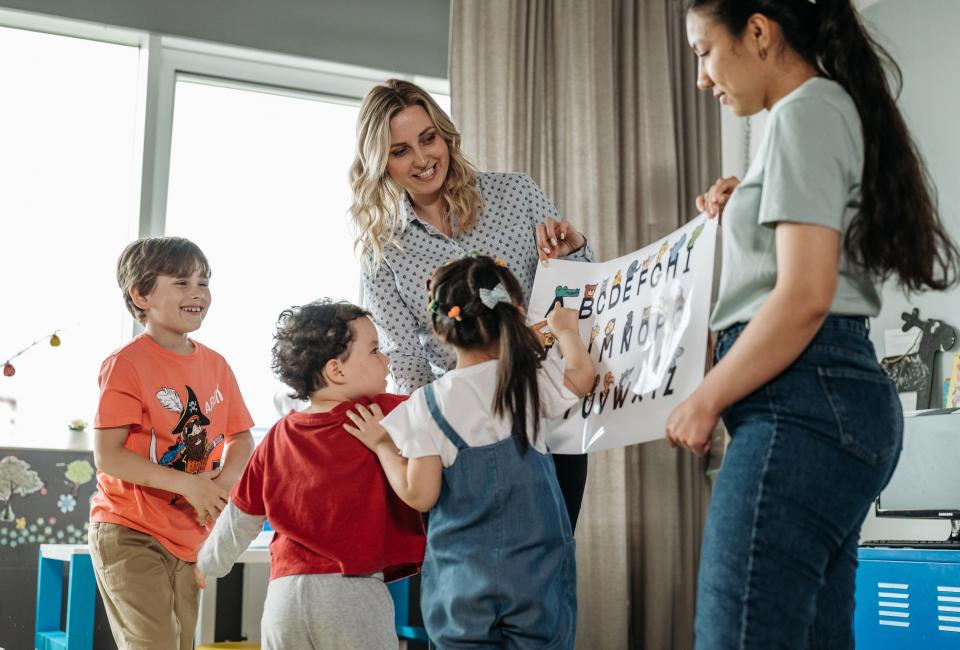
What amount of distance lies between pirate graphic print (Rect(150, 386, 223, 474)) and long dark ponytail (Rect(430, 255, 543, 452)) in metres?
0.75

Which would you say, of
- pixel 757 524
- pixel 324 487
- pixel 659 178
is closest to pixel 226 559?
pixel 324 487

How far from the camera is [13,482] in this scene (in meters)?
2.84

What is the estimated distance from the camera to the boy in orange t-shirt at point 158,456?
6.73 feet

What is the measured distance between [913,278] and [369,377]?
3.22 ft

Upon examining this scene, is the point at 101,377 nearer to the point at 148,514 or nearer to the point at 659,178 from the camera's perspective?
the point at 148,514

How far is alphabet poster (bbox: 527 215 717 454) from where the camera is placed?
1501 millimetres

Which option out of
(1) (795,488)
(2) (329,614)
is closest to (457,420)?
(2) (329,614)

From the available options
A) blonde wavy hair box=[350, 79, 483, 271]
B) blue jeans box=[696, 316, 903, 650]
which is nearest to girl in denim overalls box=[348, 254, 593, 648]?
blonde wavy hair box=[350, 79, 483, 271]

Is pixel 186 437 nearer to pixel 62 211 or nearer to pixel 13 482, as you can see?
pixel 13 482

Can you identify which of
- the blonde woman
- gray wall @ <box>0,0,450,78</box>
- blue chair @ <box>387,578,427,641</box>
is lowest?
blue chair @ <box>387,578,427,641</box>

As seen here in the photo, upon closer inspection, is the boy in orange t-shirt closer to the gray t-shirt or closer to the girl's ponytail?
the girl's ponytail

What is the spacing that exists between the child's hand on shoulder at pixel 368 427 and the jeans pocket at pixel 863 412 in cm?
85

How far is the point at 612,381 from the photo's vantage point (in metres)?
1.67

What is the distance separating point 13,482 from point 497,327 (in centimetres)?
187
